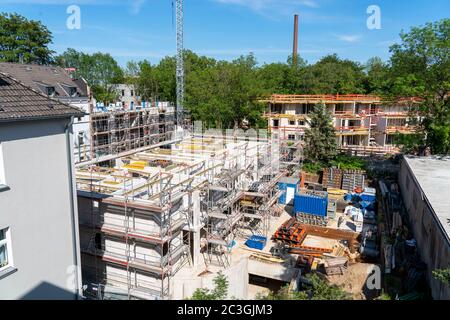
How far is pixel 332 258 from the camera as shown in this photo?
19.2 metres

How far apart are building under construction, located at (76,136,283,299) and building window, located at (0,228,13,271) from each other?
6006 mm

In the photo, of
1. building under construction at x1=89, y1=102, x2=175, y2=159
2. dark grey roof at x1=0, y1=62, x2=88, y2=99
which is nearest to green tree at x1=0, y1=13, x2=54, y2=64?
dark grey roof at x1=0, y1=62, x2=88, y2=99

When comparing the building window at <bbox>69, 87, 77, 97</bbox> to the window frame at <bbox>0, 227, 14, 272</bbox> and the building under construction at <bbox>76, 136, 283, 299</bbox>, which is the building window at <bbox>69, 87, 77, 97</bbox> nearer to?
the building under construction at <bbox>76, 136, 283, 299</bbox>

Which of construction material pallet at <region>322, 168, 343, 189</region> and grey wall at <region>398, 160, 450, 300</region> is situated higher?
grey wall at <region>398, 160, 450, 300</region>

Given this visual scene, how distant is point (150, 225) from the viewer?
50.4 feet

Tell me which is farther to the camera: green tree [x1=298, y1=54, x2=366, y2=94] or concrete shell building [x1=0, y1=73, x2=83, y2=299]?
green tree [x1=298, y1=54, x2=366, y2=94]

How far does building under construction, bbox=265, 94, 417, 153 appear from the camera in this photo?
45000mm

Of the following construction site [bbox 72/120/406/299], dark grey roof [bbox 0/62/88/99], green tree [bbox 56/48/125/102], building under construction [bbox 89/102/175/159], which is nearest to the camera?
construction site [bbox 72/120/406/299]

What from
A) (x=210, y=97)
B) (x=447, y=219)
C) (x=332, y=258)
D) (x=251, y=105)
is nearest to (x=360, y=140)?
(x=251, y=105)

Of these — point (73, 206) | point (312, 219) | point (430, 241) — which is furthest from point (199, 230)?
point (312, 219)

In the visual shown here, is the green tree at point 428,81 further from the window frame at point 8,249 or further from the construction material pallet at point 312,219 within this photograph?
the window frame at point 8,249

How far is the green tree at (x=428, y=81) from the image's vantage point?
88.8ft
